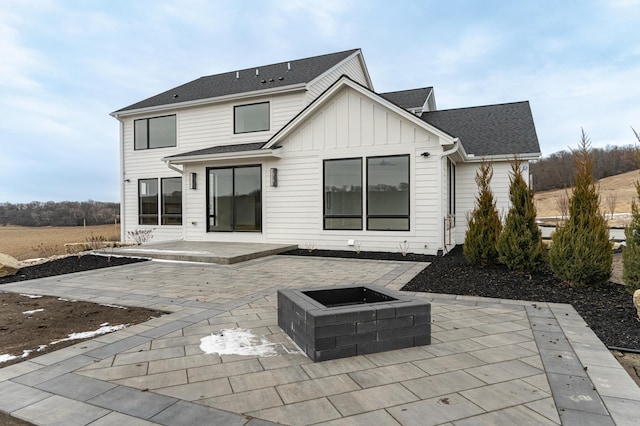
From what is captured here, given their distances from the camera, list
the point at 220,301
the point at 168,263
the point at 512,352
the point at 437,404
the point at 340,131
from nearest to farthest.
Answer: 1. the point at 437,404
2. the point at 512,352
3. the point at 220,301
4. the point at 168,263
5. the point at 340,131

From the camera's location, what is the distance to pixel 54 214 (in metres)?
24.4

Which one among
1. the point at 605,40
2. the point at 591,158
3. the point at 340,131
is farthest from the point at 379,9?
the point at 591,158

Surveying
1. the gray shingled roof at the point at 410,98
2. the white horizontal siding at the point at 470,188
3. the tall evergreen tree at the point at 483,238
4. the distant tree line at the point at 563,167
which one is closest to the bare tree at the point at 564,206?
the tall evergreen tree at the point at 483,238

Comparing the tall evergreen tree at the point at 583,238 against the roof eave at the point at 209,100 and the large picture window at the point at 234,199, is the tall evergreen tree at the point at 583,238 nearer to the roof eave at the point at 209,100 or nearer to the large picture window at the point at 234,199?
the large picture window at the point at 234,199

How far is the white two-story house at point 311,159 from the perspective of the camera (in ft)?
31.3

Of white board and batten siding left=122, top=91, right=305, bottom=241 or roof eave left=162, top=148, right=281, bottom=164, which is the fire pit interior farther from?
white board and batten siding left=122, top=91, right=305, bottom=241

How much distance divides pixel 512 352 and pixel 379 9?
43.1 ft

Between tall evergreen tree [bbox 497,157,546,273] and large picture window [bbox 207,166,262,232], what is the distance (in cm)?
714

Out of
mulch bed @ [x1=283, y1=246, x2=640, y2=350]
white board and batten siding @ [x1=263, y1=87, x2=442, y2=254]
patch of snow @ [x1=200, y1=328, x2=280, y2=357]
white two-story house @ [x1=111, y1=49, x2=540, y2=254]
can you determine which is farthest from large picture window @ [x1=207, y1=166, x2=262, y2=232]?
patch of snow @ [x1=200, y1=328, x2=280, y2=357]

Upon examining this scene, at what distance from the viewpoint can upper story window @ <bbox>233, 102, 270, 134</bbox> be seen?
42.1 feet

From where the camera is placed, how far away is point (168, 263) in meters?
8.52

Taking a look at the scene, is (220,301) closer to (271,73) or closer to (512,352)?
(512,352)

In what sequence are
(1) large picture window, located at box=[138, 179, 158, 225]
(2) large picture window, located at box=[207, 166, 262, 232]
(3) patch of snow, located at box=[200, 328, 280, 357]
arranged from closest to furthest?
1. (3) patch of snow, located at box=[200, 328, 280, 357]
2. (2) large picture window, located at box=[207, 166, 262, 232]
3. (1) large picture window, located at box=[138, 179, 158, 225]

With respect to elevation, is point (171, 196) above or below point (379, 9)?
below
